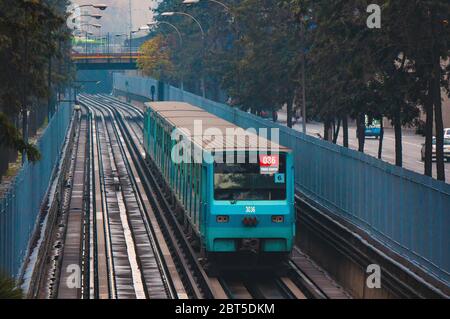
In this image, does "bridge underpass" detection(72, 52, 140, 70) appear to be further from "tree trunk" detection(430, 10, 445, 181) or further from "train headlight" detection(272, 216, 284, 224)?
"train headlight" detection(272, 216, 284, 224)

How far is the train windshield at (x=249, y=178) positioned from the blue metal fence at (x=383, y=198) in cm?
230

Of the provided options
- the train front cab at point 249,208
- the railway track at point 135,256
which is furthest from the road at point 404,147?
the train front cab at point 249,208

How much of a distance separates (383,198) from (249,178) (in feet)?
10.0

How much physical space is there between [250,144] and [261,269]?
3.04 m

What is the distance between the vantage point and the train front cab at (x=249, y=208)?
24.9 m

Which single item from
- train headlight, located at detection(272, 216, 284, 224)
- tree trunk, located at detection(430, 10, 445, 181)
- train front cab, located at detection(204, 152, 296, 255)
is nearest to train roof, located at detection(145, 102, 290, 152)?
train front cab, located at detection(204, 152, 296, 255)

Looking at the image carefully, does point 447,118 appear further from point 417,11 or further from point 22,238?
point 22,238

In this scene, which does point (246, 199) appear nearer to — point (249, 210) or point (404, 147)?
point (249, 210)

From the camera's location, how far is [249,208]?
24859mm

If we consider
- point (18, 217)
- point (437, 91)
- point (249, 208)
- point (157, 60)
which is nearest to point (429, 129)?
point (437, 91)

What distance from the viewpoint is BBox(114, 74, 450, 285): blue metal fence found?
20875 millimetres

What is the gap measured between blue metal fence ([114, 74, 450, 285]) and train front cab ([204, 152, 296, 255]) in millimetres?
2075
